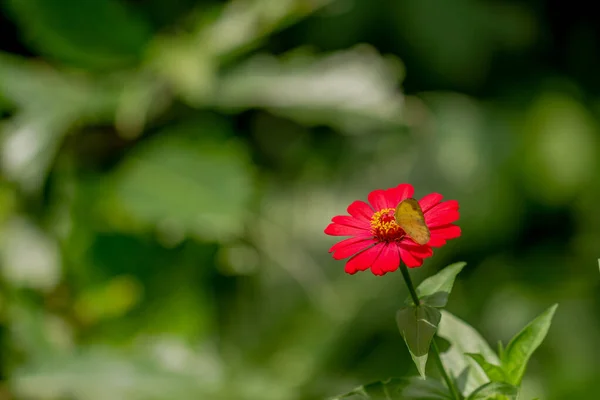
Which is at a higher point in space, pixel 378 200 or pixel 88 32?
pixel 88 32

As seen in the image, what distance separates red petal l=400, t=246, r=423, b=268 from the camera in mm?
256

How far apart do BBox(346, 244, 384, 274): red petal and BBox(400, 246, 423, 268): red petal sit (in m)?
0.01

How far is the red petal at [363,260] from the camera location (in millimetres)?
260

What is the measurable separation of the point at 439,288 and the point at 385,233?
0.03 meters

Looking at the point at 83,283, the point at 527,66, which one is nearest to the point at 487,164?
the point at 527,66

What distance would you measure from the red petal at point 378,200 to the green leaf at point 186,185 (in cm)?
71

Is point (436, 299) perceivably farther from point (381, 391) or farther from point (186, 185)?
point (186, 185)

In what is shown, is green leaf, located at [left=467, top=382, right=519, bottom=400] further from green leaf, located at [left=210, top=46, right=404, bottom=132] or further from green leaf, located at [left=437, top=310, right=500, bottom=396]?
green leaf, located at [left=210, top=46, right=404, bottom=132]

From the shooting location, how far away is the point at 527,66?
151cm

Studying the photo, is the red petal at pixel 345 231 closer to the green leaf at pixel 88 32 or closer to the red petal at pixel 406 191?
the red petal at pixel 406 191

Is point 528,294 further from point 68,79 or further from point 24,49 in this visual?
point 24,49

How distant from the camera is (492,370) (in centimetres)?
31

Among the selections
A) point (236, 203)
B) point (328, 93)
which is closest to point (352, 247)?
point (236, 203)

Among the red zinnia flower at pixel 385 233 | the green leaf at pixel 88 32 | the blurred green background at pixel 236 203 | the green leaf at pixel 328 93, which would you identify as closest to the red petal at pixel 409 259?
the red zinnia flower at pixel 385 233
